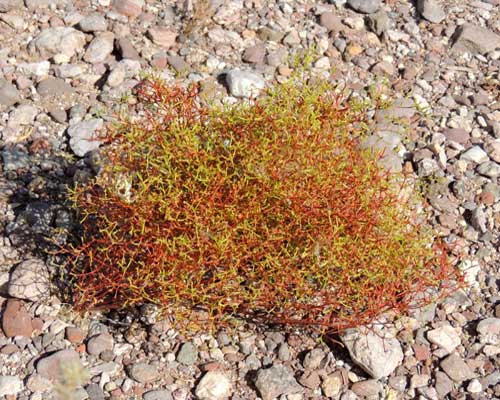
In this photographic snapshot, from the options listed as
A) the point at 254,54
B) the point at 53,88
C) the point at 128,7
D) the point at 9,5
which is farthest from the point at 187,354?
the point at 9,5

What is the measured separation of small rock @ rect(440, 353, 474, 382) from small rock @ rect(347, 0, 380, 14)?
263cm

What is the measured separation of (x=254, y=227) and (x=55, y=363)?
1.07m

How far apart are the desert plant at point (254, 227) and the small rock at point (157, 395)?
0.34m

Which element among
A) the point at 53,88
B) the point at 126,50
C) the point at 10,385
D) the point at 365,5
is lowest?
the point at 10,385

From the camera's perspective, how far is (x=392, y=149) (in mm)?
4602

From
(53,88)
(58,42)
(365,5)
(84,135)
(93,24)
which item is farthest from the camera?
(365,5)

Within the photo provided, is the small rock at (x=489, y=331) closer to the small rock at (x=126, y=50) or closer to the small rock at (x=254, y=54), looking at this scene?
the small rock at (x=254, y=54)

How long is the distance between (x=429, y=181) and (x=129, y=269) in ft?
5.97

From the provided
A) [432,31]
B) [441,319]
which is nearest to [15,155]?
[441,319]

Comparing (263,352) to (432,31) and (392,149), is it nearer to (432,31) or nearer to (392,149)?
(392,149)

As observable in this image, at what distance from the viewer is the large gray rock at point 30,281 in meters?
3.81

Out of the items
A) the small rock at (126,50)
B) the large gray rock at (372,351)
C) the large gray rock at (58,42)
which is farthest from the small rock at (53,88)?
the large gray rock at (372,351)

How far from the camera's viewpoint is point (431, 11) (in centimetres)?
557

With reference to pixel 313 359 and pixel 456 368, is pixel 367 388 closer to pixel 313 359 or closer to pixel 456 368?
pixel 313 359
